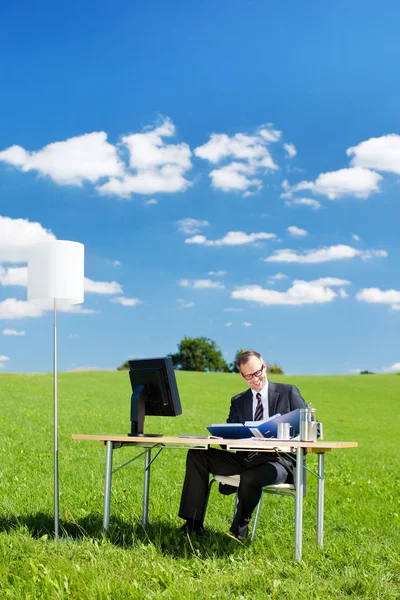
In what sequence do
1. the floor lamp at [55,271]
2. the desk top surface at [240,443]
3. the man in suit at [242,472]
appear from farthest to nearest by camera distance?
the floor lamp at [55,271], the man in suit at [242,472], the desk top surface at [240,443]

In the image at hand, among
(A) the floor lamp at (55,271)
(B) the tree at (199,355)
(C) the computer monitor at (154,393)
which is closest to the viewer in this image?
(C) the computer monitor at (154,393)

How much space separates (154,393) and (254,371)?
930 millimetres

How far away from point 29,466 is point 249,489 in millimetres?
5547

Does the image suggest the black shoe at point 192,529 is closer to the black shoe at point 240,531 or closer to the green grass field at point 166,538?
the green grass field at point 166,538

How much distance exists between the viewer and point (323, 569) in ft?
17.4

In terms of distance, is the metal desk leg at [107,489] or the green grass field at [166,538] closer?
the green grass field at [166,538]

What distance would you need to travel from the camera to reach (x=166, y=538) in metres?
5.88

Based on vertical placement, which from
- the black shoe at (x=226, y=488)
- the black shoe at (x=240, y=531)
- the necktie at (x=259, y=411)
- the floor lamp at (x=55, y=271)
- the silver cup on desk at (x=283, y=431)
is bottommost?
the black shoe at (x=240, y=531)

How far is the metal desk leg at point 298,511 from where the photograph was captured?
539 cm

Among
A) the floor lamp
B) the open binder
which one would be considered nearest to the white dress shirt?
the open binder

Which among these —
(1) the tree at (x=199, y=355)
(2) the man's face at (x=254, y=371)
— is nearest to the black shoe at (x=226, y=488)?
(2) the man's face at (x=254, y=371)

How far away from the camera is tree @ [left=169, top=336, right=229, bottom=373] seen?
70.4 meters

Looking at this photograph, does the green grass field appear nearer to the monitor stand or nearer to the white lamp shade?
the monitor stand

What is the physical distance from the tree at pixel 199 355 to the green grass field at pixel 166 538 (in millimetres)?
54920
